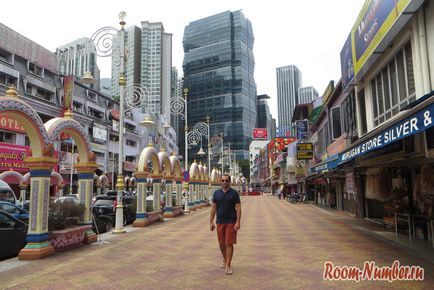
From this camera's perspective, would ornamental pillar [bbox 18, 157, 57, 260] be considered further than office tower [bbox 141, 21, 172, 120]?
No

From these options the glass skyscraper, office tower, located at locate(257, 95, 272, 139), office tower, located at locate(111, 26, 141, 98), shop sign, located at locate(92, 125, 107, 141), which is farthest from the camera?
office tower, located at locate(257, 95, 272, 139)

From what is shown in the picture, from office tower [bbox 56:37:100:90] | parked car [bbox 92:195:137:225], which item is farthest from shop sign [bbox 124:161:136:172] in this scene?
parked car [bbox 92:195:137:225]

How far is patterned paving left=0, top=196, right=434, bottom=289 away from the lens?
20.5 feet

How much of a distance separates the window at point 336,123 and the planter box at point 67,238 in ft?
49.8

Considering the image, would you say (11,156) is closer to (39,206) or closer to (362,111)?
(39,206)

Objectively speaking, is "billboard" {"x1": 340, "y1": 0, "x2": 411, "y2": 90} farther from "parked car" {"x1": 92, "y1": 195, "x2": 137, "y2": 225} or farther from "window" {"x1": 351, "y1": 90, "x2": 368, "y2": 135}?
"parked car" {"x1": 92, "y1": 195, "x2": 137, "y2": 225}

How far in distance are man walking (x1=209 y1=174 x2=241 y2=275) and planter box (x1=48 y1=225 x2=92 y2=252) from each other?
16.6 feet

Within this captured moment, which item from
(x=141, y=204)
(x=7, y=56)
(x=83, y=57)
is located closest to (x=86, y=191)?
(x=141, y=204)

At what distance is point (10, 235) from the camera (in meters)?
9.46

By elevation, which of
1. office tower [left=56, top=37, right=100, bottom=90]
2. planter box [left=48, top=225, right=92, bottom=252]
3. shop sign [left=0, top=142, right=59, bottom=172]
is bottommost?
planter box [left=48, top=225, right=92, bottom=252]

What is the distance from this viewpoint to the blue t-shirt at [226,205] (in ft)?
23.0

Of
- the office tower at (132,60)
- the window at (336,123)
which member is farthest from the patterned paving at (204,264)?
the office tower at (132,60)

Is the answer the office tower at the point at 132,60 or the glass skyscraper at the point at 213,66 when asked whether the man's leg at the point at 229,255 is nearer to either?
the office tower at the point at 132,60

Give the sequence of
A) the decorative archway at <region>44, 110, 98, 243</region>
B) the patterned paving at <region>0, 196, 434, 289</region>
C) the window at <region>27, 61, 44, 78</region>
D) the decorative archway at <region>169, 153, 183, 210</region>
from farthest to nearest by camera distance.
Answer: the window at <region>27, 61, 44, 78</region> < the decorative archway at <region>169, 153, 183, 210</region> < the decorative archway at <region>44, 110, 98, 243</region> < the patterned paving at <region>0, 196, 434, 289</region>
